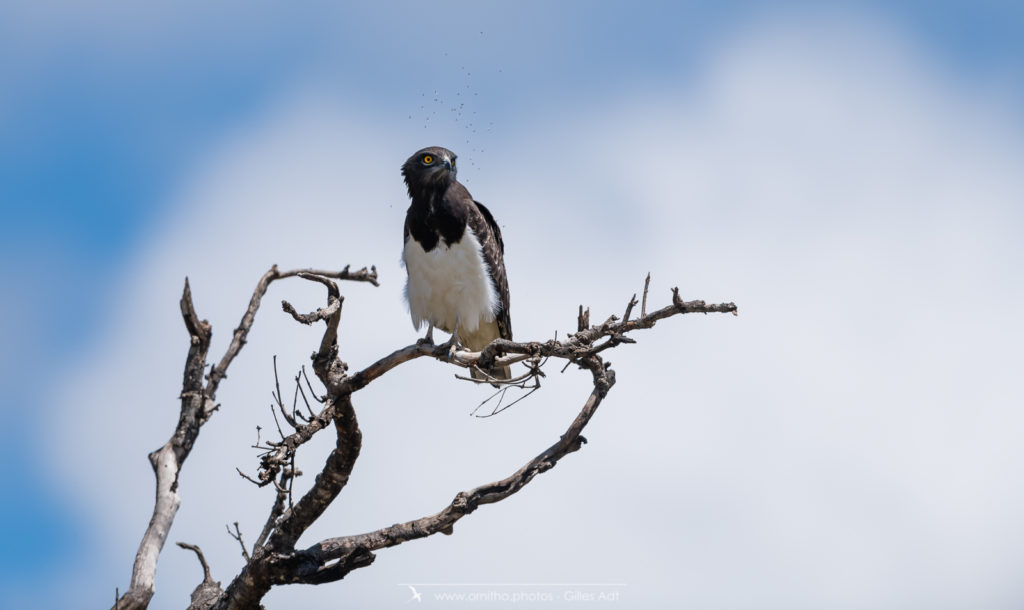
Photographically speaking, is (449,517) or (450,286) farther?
(450,286)

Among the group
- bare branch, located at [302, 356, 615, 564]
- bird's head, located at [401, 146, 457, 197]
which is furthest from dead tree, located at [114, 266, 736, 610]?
bird's head, located at [401, 146, 457, 197]

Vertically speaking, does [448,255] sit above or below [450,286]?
above

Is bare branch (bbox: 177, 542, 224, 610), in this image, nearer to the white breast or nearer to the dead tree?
the dead tree

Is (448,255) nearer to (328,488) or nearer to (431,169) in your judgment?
(431,169)

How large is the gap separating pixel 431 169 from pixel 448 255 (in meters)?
0.94

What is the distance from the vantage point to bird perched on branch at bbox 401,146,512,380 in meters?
9.97

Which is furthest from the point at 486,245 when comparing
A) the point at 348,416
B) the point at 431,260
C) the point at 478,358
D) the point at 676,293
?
the point at 676,293

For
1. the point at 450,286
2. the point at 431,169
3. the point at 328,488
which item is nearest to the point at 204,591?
A: the point at 328,488

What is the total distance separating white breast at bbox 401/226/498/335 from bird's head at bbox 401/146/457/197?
0.57m

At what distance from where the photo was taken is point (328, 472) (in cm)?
845

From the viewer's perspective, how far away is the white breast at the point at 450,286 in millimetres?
9977

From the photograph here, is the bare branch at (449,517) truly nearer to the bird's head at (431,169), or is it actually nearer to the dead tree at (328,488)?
the dead tree at (328,488)

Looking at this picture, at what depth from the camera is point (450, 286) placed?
10.1m

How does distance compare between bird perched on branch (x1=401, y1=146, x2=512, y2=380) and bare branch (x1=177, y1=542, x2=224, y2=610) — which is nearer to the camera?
bare branch (x1=177, y1=542, x2=224, y2=610)
